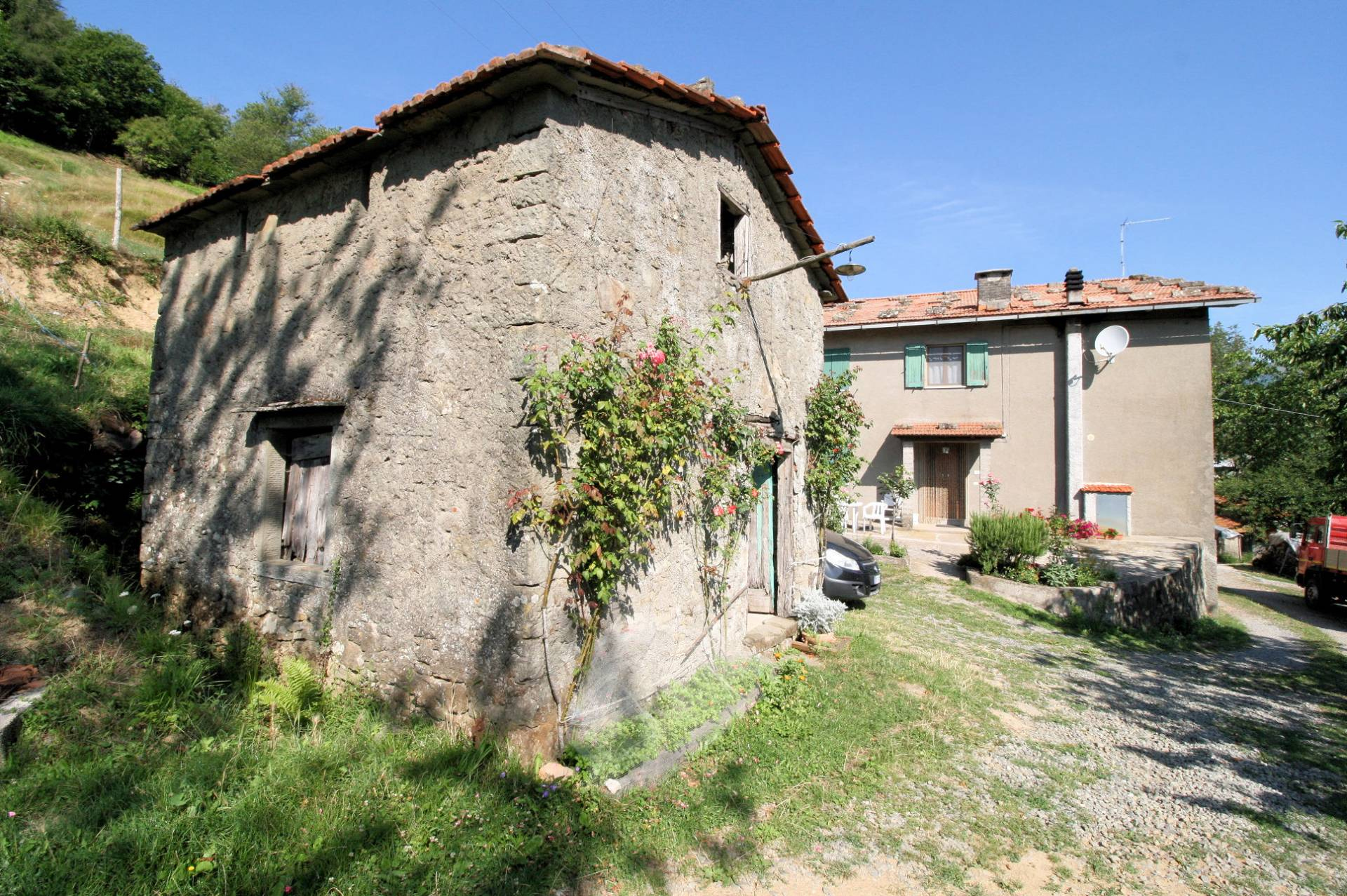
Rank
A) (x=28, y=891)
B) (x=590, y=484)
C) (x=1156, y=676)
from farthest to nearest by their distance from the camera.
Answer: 1. (x=1156, y=676)
2. (x=590, y=484)
3. (x=28, y=891)

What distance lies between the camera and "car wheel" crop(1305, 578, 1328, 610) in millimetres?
14469

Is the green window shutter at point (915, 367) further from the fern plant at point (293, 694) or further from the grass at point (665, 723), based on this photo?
the fern plant at point (293, 694)

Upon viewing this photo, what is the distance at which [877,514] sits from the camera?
16.4m

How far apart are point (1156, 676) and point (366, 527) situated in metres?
9.00

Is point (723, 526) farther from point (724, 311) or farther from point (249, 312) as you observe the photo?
point (249, 312)

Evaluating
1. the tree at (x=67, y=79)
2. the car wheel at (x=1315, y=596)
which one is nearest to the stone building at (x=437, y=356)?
the car wheel at (x=1315, y=596)

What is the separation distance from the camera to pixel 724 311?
5.58 m

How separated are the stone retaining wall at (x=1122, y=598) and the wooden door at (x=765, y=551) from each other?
5365 mm

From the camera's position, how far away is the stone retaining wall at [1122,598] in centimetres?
969

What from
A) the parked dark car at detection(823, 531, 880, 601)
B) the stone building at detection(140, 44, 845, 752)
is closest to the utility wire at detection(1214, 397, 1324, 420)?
the parked dark car at detection(823, 531, 880, 601)

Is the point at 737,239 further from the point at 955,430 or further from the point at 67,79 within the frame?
the point at 67,79

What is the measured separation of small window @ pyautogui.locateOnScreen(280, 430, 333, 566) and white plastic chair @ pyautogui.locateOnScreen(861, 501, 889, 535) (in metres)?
13.3

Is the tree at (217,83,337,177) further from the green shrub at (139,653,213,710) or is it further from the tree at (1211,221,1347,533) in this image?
the tree at (1211,221,1347,533)

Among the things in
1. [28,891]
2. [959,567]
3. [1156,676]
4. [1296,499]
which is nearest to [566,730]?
[28,891]
